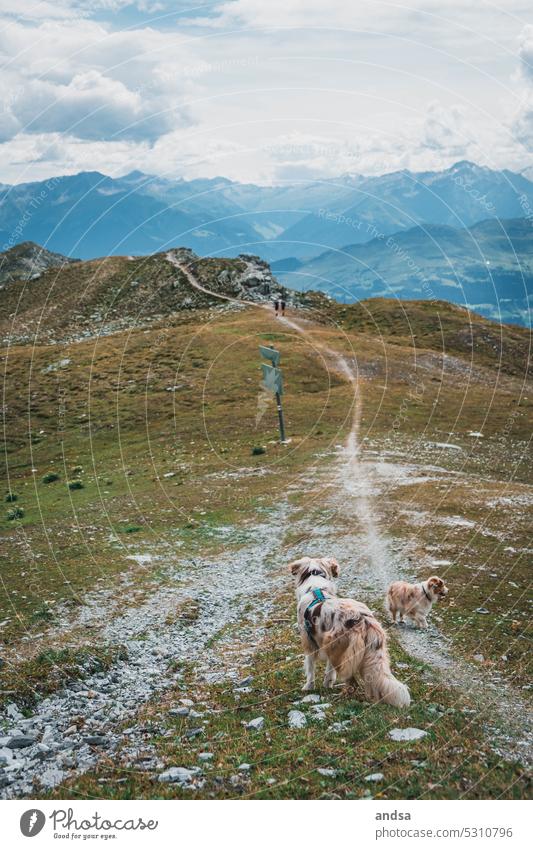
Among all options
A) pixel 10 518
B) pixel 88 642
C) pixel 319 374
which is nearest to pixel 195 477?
pixel 10 518

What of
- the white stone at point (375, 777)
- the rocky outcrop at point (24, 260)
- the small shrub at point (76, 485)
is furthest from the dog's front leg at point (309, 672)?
the rocky outcrop at point (24, 260)

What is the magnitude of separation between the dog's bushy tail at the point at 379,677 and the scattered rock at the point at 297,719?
1.21 metres

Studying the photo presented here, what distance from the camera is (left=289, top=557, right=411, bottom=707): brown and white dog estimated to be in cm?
1091

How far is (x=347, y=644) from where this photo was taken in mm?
11109

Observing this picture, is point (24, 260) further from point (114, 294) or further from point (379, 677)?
point (379, 677)

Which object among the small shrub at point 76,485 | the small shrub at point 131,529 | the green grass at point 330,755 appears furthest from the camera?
the small shrub at point 76,485

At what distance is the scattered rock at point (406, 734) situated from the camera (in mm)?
9797

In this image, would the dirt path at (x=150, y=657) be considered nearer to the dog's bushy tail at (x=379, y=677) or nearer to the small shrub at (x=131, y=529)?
the small shrub at (x=131, y=529)

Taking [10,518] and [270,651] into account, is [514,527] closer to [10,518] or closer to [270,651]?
[270,651]

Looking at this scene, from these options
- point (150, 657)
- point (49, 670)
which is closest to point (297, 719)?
point (150, 657)

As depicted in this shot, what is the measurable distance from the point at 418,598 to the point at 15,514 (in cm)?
2353

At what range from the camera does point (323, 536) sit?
25516 mm

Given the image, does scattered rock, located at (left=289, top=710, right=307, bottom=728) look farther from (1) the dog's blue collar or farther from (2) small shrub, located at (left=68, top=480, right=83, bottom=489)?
(2) small shrub, located at (left=68, top=480, right=83, bottom=489)

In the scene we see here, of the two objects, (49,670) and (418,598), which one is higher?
(418,598)
